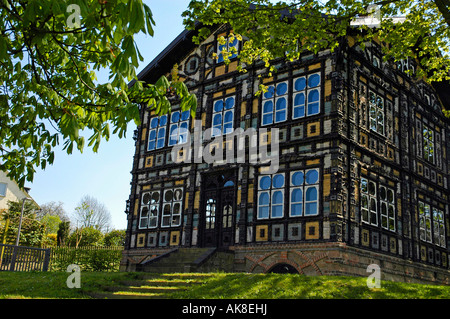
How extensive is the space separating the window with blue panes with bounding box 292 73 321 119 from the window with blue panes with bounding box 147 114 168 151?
7.03m

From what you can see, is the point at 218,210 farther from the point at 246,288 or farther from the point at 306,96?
the point at 246,288

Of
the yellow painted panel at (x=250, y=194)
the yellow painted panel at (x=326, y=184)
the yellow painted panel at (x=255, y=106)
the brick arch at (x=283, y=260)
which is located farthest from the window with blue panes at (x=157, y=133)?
the yellow painted panel at (x=326, y=184)

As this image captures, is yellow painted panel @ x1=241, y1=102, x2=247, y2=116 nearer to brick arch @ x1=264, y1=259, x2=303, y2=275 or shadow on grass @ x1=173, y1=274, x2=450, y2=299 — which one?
brick arch @ x1=264, y1=259, x2=303, y2=275

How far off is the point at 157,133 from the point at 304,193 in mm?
8762

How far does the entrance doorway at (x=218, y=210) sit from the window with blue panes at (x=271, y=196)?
132 centimetres

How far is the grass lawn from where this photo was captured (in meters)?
9.62

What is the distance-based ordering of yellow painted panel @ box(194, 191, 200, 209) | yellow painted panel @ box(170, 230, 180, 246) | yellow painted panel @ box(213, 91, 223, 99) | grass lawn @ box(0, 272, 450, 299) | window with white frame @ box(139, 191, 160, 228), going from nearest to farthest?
grass lawn @ box(0, 272, 450, 299), yellow painted panel @ box(194, 191, 200, 209), yellow painted panel @ box(170, 230, 180, 246), yellow painted panel @ box(213, 91, 223, 99), window with white frame @ box(139, 191, 160, 228)

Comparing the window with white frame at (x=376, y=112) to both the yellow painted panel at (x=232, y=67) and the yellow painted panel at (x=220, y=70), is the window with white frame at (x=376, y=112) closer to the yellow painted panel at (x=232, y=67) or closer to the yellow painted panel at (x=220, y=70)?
the yellow painted panel at (x=232, y=67)

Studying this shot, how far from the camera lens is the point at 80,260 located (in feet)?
79.3

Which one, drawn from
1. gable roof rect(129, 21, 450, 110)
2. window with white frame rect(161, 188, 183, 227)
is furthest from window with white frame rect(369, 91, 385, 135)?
window with white frame rect(161, 188, 183, 227)

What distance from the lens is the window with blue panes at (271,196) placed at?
17.1m
